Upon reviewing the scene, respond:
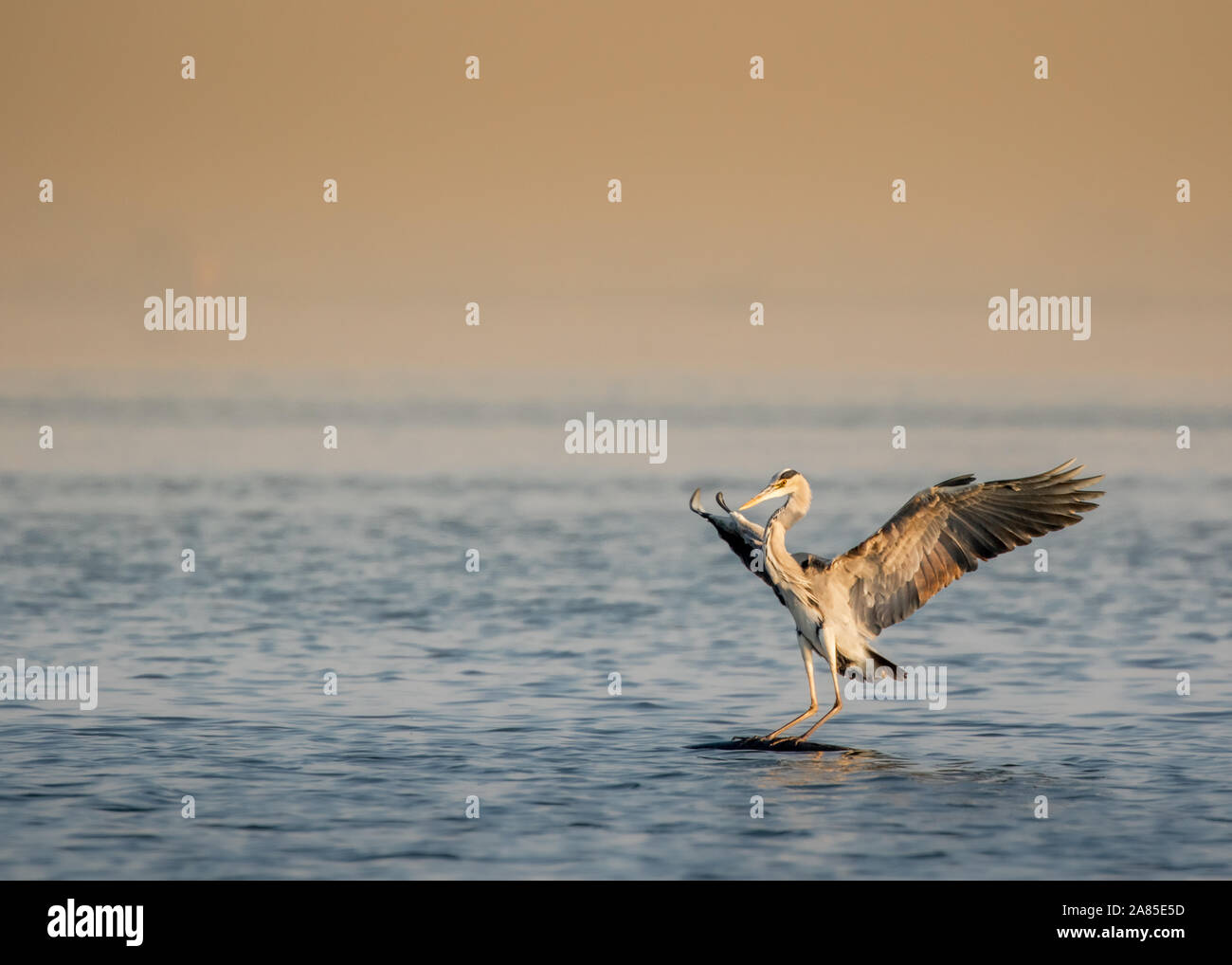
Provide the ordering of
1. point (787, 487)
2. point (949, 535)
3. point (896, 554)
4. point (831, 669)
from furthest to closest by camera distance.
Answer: point (787, 487), point (831, 669), point (949, 535), point (896, 554)

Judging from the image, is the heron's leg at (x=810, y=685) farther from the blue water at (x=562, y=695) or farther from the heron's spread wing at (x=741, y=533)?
the heron's spread wing at (x=741, y=533)

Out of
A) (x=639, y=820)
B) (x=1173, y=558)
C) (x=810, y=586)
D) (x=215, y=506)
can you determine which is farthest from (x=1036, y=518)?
(x=215, y=506)

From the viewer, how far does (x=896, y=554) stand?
15.2 m

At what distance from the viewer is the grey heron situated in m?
15.1

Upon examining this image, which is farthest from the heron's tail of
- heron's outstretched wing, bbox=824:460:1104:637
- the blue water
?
the blue water

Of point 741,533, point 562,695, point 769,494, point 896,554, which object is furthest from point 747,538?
point 562,695

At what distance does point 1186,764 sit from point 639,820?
463 cm

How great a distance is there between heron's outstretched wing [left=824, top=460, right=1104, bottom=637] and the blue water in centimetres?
137

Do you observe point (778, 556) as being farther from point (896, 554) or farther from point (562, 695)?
point (562, 695)

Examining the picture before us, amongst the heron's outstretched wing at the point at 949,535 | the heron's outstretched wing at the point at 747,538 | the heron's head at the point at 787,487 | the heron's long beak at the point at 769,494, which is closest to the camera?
the heron's outstretched wing at the point at 949,535

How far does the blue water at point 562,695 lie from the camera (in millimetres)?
12500

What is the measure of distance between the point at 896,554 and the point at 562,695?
372cm

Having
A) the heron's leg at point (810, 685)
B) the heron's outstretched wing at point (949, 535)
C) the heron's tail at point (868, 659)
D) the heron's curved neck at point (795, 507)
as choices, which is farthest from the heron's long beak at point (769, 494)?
the heron's tail at point (868, 659)
